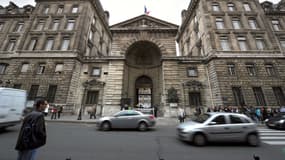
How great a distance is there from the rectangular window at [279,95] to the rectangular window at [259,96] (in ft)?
5.98

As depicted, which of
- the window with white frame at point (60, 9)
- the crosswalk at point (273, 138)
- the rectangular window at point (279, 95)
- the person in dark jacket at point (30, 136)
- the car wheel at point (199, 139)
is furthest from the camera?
the window with white frame at point (60, 9)

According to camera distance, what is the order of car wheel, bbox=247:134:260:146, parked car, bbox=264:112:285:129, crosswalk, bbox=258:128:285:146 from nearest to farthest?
car wheel, bbox=247:134:260:146 → crosswalk, bbox=258:128:285:146 → parked car, bbox=264:112:285:129

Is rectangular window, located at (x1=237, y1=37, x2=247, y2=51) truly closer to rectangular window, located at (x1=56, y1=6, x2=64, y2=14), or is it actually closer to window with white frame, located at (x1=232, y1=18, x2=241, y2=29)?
window with white frame, located at (x1=232, y1=18, x2=241, y2=29)

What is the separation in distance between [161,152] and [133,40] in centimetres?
1934

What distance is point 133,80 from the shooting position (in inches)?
873

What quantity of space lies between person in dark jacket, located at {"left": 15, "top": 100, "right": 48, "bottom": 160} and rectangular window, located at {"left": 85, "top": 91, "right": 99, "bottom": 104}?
16769 mm

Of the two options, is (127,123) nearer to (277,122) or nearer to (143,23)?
(277,122)

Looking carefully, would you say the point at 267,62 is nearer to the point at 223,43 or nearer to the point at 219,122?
the point at 223,43

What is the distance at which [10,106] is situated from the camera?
7453 mm

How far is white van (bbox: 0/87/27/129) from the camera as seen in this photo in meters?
7.05

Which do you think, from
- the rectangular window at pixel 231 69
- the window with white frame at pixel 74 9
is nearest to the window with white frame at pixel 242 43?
the rectangular window at pixel 231 69

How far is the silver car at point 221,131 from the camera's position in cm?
581

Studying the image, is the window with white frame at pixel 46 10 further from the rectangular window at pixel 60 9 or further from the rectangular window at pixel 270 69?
the rectangular window at pixel 270 69

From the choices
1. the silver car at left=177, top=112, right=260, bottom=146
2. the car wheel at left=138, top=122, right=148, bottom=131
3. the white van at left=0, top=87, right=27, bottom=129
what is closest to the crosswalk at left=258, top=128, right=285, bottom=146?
the silver car at left=177, top=112, right=260, bottom=146
